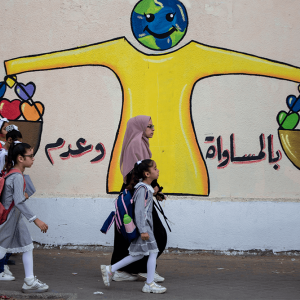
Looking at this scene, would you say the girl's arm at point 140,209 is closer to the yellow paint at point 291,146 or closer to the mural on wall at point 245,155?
the mural on wall at point 245,155

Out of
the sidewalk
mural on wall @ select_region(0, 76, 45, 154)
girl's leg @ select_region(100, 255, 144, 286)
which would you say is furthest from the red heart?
girl's leg @ select_region(100, 255, 144, 286)

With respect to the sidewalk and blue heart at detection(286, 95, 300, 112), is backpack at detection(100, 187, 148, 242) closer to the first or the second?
the sidewalk

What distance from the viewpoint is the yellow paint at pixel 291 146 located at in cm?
604

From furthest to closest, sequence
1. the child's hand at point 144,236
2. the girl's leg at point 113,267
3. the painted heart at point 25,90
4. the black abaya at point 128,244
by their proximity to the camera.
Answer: the painted heart at point 25,90 → the black abaya at point 128,244 → the girl's leg at point 113,267 → the child's hand at point 144,236

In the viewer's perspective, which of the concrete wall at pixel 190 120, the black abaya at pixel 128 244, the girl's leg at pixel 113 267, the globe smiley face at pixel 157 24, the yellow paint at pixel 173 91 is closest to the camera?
the girl's leg at pixel 113 267

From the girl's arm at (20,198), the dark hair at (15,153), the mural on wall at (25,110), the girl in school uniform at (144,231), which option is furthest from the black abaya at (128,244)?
the mural on wall at (25,110)

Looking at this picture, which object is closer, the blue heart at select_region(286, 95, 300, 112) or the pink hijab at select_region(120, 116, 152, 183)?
the pink hijab at select_region(120, 116, 152, 183)

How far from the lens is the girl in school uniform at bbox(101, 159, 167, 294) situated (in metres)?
3.92

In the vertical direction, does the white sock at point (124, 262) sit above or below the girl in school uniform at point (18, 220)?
below

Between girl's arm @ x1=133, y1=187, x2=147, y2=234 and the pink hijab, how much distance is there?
0.46 meters

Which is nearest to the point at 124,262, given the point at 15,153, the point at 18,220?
the point at 18,220

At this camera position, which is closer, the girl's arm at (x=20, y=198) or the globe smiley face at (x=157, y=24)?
the girl's arm at (x=20, y=198)

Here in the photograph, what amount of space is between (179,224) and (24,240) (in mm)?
2620

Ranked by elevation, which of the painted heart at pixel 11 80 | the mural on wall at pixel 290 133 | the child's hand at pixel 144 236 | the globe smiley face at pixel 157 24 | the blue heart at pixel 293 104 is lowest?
the child's hand at pixel 144 236
